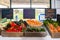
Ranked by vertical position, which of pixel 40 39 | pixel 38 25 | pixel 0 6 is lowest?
pixel 40 39

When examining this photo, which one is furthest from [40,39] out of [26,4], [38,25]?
[26,4]

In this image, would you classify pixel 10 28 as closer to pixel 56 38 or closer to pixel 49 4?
pixel 56 38

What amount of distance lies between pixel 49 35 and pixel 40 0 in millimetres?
8105

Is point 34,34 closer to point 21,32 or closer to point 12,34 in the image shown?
point 21,32

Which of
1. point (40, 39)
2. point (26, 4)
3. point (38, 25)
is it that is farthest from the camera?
point (26, 4)

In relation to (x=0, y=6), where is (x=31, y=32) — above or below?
below

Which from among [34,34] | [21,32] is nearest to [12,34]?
[21,32]

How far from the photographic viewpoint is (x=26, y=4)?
30.2 feet

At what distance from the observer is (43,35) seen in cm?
184

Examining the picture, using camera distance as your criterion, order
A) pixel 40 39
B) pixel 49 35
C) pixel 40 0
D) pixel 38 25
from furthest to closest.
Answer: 1. pixel 40 0
2. pixel 38 25
3. pixel 49 35
4. pixel 40 39

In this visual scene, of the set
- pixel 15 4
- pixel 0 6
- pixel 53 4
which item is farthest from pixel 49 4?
pixel 0 6

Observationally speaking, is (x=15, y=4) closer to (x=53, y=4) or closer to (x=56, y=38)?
(x=53, y=4)

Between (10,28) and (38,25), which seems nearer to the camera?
(10,28)

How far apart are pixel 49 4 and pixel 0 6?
2734 mm
